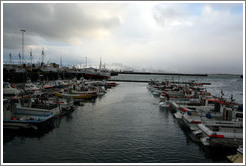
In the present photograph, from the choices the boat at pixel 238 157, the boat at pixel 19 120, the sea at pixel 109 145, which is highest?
the boat at pixel 19 120

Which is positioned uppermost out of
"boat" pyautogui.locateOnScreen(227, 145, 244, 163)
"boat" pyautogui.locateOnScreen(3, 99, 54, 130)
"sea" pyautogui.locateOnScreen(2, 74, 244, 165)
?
"boat" pyautogui.locateOnScreen(3, 99, 54, 130)

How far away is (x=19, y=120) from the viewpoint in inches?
583

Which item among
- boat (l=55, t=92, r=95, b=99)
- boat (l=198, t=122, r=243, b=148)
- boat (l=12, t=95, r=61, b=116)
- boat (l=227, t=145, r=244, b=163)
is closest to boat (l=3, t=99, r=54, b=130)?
boat (l=12, t=95, r=61, b=116)

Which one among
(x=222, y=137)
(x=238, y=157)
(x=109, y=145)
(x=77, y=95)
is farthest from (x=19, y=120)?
(x=77, y=95)

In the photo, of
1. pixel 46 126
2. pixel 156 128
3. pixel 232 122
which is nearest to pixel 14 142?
pixel 46 126

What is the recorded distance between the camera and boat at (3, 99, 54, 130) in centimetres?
1468

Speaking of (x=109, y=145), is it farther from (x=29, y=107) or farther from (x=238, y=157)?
(x=29, y=107)

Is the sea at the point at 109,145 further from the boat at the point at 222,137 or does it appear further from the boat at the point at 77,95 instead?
the boat at the point at 77,95

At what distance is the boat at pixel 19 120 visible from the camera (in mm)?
14680

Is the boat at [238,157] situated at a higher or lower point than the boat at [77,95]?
lower

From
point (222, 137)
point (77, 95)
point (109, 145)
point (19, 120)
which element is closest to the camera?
point (222, 137)

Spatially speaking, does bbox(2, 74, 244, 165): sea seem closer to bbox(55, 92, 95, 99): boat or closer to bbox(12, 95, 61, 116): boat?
bbox(12, 95, 61, 116): boat

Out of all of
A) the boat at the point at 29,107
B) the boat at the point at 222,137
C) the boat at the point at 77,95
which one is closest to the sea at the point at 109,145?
the boat at the point at 222,137

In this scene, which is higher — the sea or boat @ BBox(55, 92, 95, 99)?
boat @ BBox(55, 92, 95, 99)
